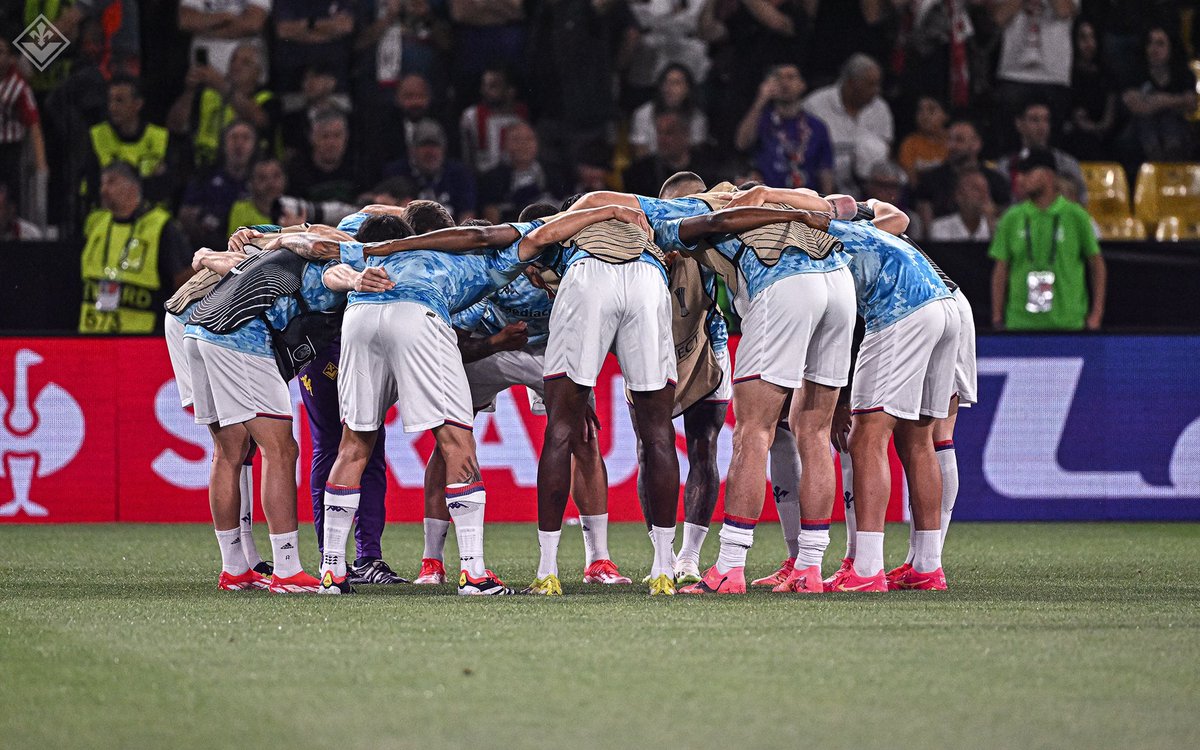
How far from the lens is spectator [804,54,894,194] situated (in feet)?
51.9

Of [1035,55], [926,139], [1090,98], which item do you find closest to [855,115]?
[926,139]

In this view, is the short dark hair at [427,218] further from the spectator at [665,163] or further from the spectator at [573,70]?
the spectator at [573,70]

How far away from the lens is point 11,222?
591 inches

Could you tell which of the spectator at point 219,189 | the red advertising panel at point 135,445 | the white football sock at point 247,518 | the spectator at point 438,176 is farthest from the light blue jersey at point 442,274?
the spectator at point 219,189

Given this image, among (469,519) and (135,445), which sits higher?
(469,519)

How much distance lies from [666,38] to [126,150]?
539 centimetres

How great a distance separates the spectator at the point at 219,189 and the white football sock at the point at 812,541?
25.8ft

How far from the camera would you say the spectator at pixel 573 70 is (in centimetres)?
1590

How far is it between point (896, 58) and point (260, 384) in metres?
10.0

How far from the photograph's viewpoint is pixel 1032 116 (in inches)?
606

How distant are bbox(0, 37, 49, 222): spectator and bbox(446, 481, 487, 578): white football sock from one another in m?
8.54

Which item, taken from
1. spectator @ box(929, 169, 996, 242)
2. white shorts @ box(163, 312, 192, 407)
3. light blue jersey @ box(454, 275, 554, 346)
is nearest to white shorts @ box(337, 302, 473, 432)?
light blue jersey @ box(454, 275, 554, 346)

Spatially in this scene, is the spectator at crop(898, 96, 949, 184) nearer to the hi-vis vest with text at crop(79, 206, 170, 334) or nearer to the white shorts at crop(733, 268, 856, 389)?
the hi-vis vest with text at crop(79, 206, 170, 334)

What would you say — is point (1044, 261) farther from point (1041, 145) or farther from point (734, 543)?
point (734, 543)
